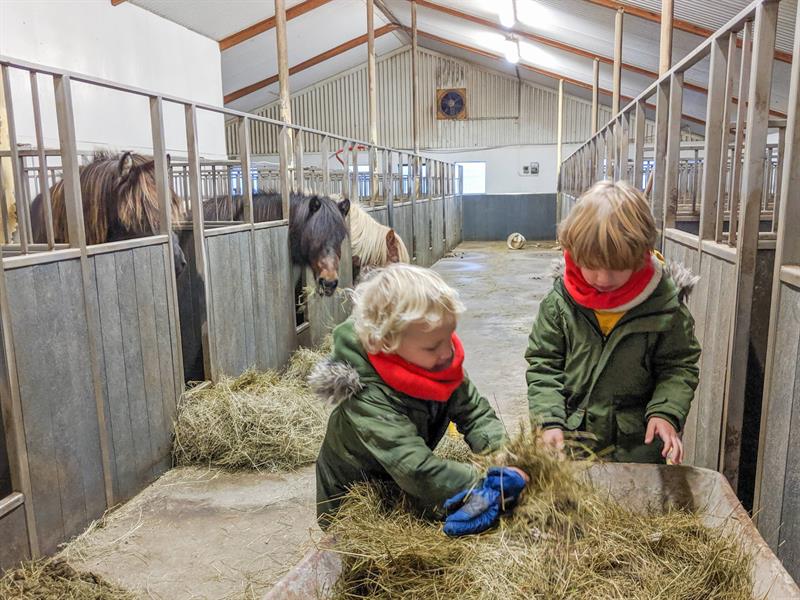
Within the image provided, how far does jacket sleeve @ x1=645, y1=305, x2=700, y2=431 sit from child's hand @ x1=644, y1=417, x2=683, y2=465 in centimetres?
2

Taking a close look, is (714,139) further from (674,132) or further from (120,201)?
(120,201)

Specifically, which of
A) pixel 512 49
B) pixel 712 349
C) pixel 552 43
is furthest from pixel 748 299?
pixel 552 43

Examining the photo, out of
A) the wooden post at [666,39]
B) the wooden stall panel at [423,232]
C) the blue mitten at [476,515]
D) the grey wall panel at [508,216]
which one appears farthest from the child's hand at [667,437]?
the grey wall panel at [508,216]

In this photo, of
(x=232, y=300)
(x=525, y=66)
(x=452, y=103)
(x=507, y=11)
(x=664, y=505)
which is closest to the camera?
(x=664, y=505)

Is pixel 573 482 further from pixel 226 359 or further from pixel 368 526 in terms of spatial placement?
pixel 226 359

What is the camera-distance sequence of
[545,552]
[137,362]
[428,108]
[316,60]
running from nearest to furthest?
[545,552] → [137,362] → [316,60] → [428,108]

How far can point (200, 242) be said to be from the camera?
346cm

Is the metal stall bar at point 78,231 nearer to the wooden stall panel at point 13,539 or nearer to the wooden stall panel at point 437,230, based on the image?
the wooden stall panel at point 13,539

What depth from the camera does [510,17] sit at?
1075cm

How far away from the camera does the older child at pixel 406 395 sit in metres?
1.29

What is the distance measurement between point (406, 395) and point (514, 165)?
19.0 metres

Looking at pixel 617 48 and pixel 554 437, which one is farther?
pixel 617 48

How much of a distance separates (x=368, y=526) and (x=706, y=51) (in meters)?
2.13

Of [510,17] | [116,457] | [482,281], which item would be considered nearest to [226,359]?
[116,457]
